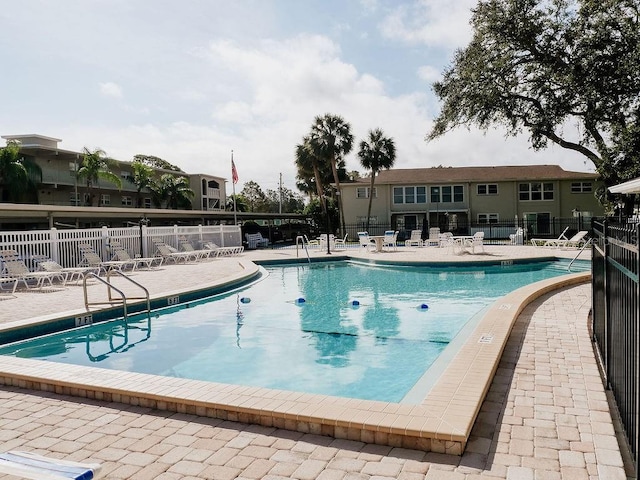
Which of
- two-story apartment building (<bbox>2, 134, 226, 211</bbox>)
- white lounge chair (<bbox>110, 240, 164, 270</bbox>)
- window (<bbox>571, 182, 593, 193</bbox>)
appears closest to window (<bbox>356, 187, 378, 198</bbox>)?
window (<bbox>571, 182, 593, 193</bbox>)

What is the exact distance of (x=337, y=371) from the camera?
669cm

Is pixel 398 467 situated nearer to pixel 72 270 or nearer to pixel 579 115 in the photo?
pixel 72 270

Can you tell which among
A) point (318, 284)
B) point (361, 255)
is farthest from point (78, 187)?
point (318, 284)

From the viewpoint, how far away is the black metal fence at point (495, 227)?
31828 mm

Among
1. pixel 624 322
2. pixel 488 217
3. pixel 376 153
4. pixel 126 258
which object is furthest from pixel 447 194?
pixel 624 322

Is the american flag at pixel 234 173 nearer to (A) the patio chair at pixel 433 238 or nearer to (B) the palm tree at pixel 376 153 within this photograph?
(B) the palm tree at pixel 376 153

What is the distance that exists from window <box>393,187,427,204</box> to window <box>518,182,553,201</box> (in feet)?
23.6

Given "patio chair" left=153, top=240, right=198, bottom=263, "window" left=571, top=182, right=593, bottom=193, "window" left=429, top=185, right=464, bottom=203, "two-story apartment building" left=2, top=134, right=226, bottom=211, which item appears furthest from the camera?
"window" left=429, top=185, right=464, bottom=203

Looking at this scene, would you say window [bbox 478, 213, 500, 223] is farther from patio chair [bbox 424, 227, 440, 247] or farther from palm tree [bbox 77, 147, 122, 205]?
palm tree [bbox 77, 147, 122, 205]

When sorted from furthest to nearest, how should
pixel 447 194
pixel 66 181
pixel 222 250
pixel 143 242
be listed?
1. pixel 447 194
2. pixel 66 181
3. pixel 222 250
4. pixel 143 242

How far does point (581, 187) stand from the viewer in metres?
35.6

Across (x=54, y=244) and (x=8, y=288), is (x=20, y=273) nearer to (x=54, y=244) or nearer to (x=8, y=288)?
(x=8, y=288)

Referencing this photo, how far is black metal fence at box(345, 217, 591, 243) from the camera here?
104ft

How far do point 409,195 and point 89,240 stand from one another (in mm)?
25716
